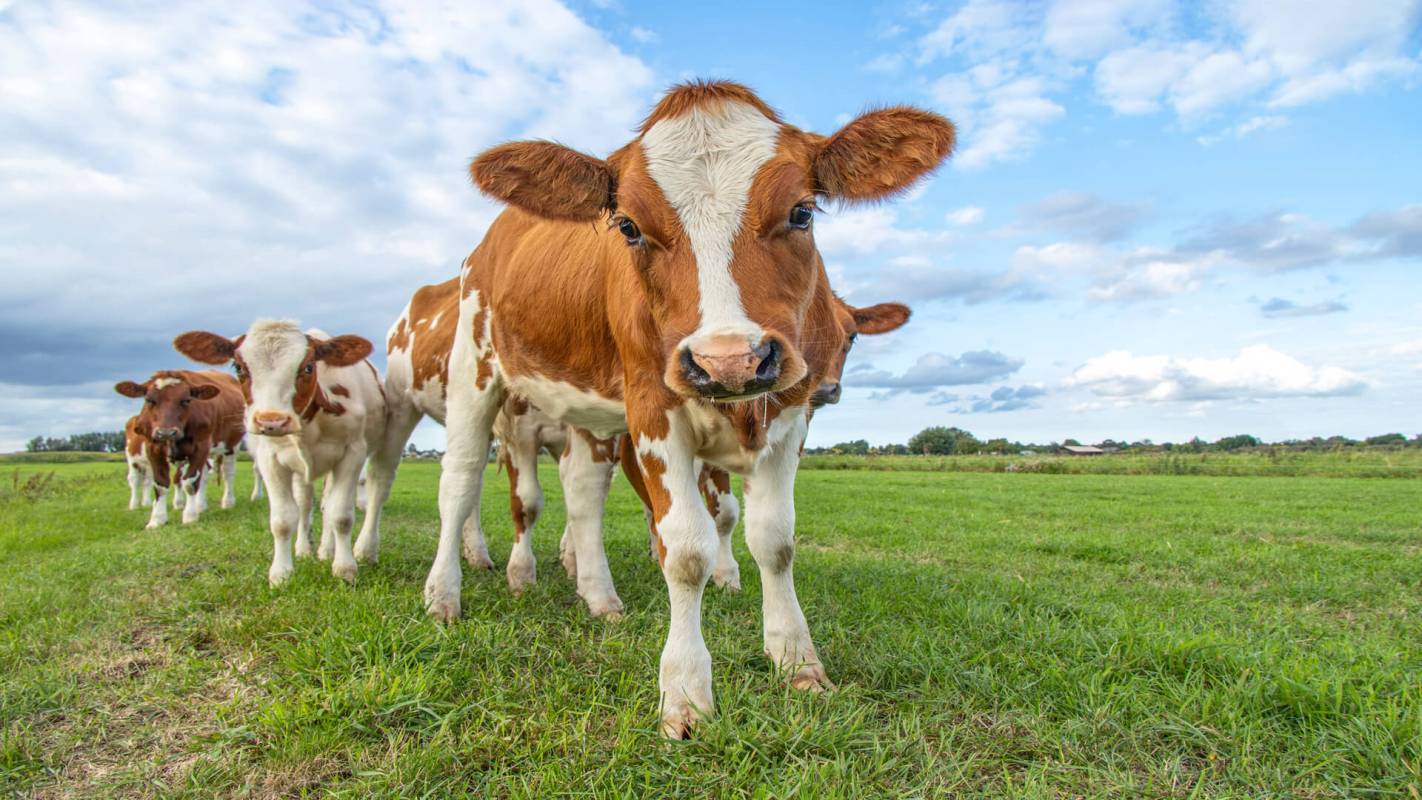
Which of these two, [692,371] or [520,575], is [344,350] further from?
[692,371]

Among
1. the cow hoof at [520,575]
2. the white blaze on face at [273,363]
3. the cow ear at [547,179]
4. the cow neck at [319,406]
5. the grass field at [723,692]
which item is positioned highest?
the cow ear at [547,179]

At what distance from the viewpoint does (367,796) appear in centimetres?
271

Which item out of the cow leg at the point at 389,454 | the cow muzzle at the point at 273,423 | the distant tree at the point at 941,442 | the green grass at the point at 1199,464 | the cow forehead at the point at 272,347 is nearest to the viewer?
the cow muzzle at the point at 273,423

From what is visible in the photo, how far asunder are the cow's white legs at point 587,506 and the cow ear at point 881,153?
2660 mm

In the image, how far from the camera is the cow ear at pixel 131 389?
1276 cm

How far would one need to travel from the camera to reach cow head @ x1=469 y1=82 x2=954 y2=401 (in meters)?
2.76

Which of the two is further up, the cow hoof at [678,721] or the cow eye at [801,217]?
the cow eye at [801,217]

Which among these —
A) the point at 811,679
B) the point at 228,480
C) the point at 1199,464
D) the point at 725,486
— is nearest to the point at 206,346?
the point at 725,486

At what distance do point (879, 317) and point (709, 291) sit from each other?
228 inches

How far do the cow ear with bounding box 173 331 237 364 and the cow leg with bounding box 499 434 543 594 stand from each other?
291 centimetres

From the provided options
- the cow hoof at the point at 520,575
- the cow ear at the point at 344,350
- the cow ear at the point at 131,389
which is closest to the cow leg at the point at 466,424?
the cow hoof at the point at 520,575

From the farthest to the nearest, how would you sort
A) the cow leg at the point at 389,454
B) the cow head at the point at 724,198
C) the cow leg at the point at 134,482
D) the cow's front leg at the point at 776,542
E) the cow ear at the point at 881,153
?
the cow leg at the point at 134,482
the cow leg at the point at 389,454
the cow's front leg at the point at 776,542
the cow ear at the point at 881,153
the cow head at the point at 724,198

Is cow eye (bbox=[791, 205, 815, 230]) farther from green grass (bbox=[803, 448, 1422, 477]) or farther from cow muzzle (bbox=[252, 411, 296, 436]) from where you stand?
green grass (bbox=[803, 448, 1422, 477])

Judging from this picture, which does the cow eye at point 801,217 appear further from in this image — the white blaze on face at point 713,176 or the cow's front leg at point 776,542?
the cow's front leg at point 776,542
